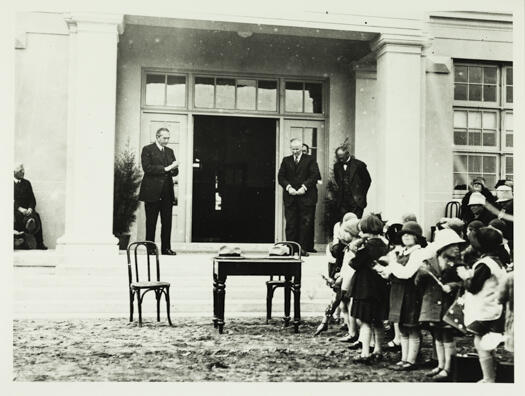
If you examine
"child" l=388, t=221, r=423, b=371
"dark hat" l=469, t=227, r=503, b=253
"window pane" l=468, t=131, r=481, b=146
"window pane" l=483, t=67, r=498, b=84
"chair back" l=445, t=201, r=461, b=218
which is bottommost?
"child" l=388, t=221, r=423, b=371

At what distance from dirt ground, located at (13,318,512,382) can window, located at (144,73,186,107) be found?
160 inches

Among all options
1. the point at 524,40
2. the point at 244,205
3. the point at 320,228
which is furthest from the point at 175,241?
the point at 524,40

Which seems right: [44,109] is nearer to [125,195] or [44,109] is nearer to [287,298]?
[125,195]

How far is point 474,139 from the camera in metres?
9.12

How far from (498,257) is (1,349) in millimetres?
3445

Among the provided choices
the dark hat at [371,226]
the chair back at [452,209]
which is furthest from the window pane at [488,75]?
the dark hat at [371,226]

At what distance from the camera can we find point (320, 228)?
9.53 meters

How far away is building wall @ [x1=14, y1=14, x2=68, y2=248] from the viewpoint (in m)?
8.11

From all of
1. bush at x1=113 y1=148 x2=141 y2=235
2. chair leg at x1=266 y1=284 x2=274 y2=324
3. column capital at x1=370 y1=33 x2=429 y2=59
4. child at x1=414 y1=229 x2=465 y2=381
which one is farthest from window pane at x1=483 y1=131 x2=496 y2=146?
child at x1=414 y1=229 x2=465 y2=381

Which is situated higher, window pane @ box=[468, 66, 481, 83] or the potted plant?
window pane @ box=[468, 66, 481, 83]

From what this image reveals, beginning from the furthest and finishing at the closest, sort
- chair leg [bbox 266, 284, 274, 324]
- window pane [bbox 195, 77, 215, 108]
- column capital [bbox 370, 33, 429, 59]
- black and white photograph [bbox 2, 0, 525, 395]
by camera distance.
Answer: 1. window pane [bbox 195, 77, 215, 108]
2. column capital [bbox 370, 33, 429, 59]
3. chair leg [bbox 266, 284, 274, 324]
4. black and white photograph [bbox 2, 0, 525, 395]

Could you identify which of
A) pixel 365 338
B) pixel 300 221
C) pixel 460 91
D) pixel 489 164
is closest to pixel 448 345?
pixel 365 338

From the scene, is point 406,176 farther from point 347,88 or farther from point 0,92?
point 0,92

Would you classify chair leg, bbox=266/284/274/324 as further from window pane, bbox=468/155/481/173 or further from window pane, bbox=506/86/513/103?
window pane, bbox=506/86/513/103
